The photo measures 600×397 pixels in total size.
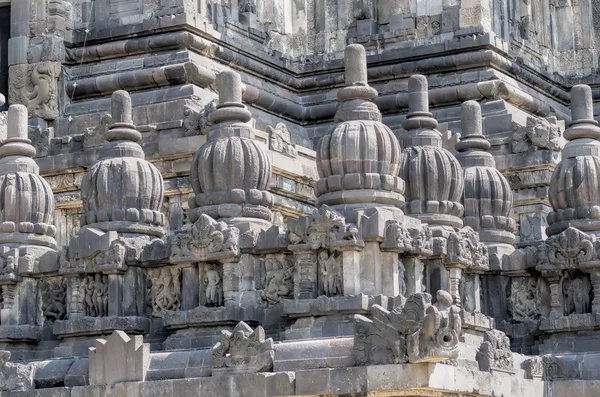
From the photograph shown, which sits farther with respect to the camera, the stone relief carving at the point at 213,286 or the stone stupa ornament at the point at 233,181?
the stone stupa ornament at the point at 233,181

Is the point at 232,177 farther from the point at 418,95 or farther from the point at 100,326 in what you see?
the point at 418,95

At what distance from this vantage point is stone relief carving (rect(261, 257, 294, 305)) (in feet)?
107

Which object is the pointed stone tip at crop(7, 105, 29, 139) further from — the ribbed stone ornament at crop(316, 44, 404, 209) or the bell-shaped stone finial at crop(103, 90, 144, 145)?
the ribbed stone ornament at crop(316, 44, 404, 209)

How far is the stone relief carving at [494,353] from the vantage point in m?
32.1

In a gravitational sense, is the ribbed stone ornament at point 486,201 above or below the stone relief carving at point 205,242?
above

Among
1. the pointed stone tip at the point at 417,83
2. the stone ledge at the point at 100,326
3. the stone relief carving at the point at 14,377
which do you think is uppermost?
the pointed stone tip at the point at 417,83

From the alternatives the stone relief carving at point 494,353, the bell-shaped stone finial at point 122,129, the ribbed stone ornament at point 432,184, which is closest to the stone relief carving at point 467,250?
the ribbed stone ornament at point 432,184

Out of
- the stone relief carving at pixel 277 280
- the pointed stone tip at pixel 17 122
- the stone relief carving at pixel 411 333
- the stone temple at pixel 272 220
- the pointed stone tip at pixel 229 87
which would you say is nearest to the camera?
the stone relief carving at pixel 411 333

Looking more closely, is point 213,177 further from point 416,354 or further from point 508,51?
point 508,51

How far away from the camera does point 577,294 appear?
35.8 m

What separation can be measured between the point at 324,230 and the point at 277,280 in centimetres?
158

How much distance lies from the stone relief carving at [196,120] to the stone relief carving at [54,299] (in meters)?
5.63

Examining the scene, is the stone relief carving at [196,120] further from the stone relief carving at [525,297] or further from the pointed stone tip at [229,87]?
the stone relief carving at [525,297]

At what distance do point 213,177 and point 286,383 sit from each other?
445 cm
